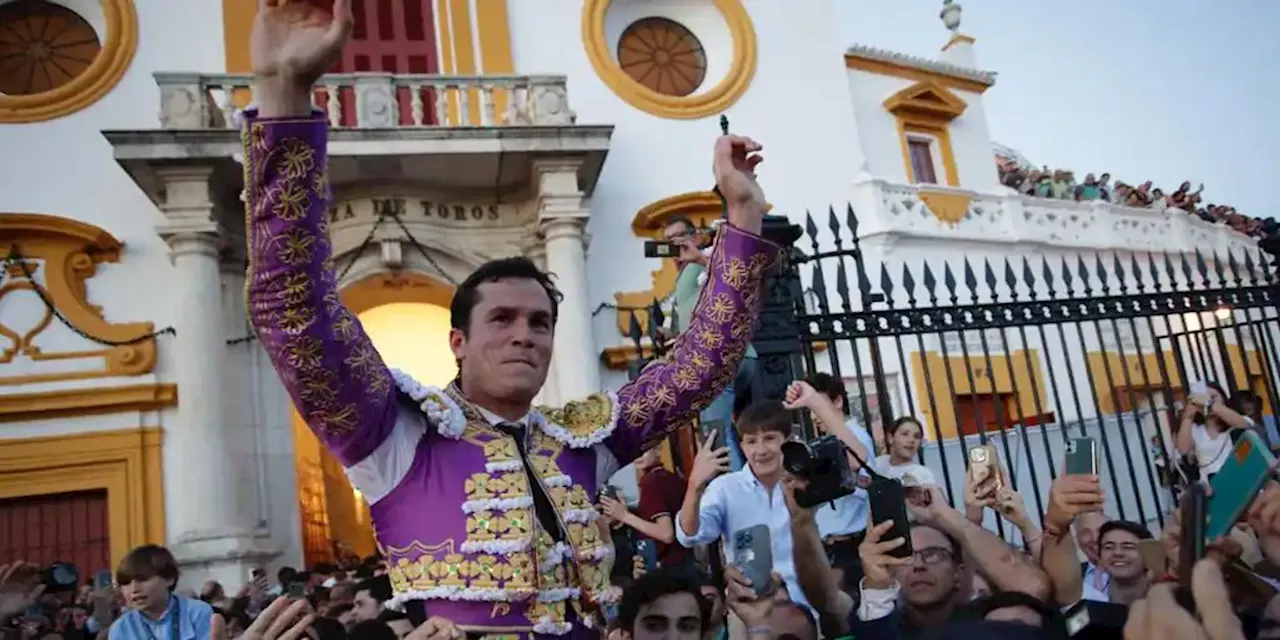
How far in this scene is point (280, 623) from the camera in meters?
1.68

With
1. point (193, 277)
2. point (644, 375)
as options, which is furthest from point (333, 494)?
point (644, 375)

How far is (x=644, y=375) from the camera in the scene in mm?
2281

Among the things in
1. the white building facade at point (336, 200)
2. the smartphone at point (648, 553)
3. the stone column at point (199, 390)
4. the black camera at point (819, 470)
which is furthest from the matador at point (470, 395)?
the stone column at point (199, 390)

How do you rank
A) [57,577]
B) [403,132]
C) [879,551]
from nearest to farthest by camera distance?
1. [879,551]
2. [57,577]
3. [403,132]

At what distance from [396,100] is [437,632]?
984cm

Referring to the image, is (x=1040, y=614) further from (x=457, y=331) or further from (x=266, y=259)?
(x=266, y=259)

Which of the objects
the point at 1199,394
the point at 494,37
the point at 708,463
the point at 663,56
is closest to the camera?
the point at 708,463

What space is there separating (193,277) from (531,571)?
911 centimetres

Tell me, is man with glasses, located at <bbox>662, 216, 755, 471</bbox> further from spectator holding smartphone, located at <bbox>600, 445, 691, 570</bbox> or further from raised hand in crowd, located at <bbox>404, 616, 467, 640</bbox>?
raised hand in crowd, located at <bbox>404, 616, 467, 640</bbox>

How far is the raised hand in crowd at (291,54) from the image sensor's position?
4.98ft

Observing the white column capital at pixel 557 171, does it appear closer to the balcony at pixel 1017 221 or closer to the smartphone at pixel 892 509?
the balcony at pixel 1017 221

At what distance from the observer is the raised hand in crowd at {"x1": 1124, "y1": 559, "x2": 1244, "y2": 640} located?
65.8 inches

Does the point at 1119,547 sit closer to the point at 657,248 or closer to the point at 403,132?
the point at 657,248

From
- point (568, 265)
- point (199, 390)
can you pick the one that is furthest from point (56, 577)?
point (568, 265)
